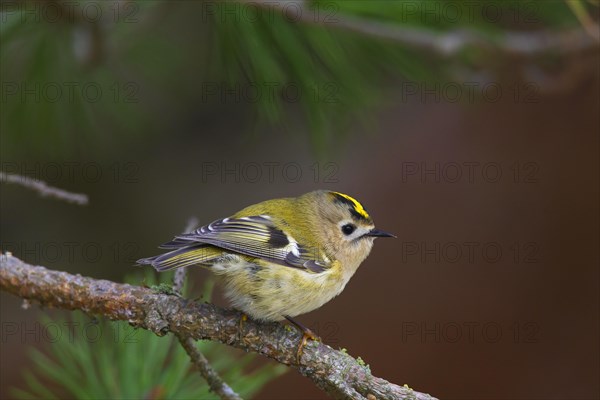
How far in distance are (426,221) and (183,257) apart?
1.14 metres

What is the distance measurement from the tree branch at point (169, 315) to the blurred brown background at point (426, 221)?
0.78 m

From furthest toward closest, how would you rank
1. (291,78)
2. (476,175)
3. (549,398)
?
(476,175), (549,398), (291,78)

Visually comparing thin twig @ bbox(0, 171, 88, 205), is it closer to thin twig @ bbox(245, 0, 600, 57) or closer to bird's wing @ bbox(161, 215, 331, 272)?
bird's wing @ bbox(161, 215, 331, 272)

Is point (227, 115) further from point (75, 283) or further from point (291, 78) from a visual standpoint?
point (75, 283)

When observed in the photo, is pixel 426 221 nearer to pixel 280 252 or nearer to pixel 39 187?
pixel 280 252

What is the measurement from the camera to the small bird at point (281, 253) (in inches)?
56.2

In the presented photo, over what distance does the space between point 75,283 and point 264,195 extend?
148cm

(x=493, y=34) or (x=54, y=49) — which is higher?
(x=493, y=34)

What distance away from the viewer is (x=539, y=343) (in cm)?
212

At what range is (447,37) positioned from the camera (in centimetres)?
187

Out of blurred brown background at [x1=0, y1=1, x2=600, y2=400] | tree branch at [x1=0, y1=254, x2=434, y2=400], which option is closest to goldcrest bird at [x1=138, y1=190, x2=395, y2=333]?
tree branch at [x1=0, y1=254, x2=434, y2=400]

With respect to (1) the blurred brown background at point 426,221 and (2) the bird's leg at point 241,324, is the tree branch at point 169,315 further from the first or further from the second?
(1) the blurred brown background at point 426,221

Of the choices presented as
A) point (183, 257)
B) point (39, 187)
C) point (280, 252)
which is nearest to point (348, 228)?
point (280, 252)

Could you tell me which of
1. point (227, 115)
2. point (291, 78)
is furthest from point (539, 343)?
point (227, 115)
